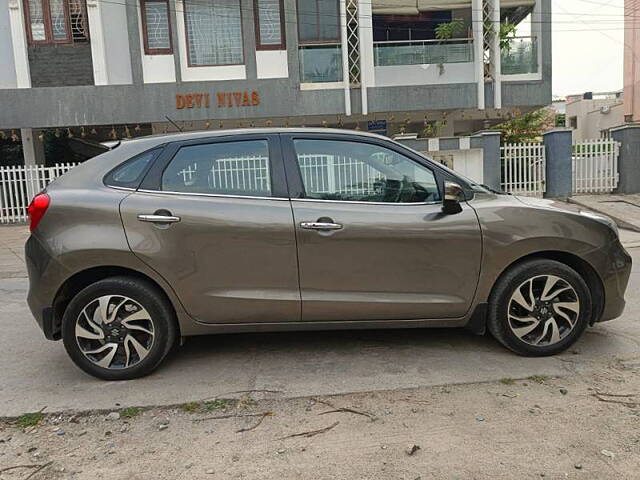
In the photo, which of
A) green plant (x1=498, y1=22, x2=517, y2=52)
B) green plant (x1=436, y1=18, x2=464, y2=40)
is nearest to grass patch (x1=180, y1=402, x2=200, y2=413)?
green plant (x1=436, y1=18, x2=464, y2=40)

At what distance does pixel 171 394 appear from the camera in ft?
11.7

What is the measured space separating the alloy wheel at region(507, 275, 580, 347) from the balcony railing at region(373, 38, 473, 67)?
13.3 m

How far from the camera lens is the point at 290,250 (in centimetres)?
367

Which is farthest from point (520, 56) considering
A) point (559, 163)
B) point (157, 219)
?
point (157, 219)

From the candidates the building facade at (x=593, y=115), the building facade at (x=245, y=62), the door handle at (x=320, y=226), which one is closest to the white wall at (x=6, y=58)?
the building facade at (x=245, y=62)

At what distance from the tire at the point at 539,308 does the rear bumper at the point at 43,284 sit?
3.01 metres

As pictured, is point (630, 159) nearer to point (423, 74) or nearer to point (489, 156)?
point (489, 156)

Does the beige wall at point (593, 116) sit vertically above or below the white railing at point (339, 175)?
above

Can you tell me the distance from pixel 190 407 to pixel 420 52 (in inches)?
579

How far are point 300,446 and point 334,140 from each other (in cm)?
210

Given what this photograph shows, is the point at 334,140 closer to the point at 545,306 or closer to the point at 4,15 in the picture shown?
the point at 545,306

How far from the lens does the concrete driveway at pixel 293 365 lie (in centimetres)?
357

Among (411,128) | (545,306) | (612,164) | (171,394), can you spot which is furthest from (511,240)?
(411,128)

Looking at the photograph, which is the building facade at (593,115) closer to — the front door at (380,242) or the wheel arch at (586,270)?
the wheel arch at (586,270)
